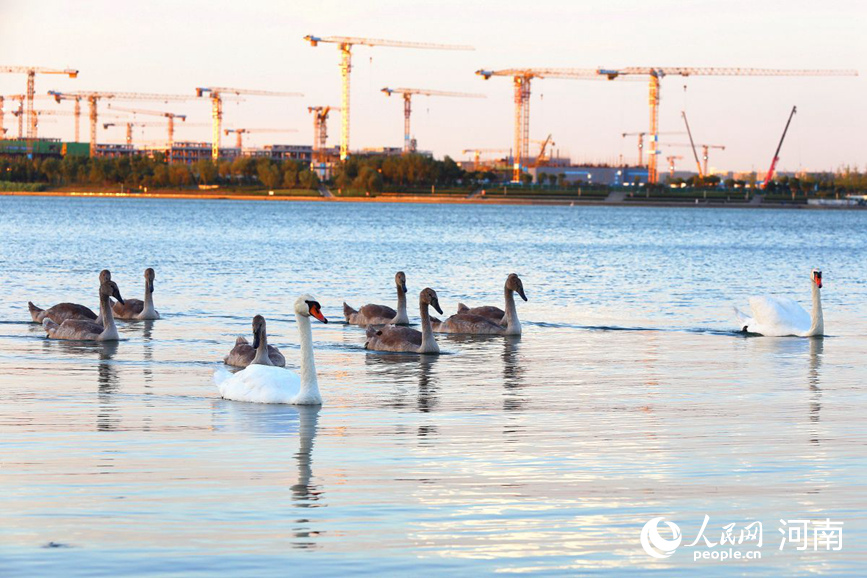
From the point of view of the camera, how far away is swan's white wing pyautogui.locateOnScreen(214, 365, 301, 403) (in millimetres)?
14789

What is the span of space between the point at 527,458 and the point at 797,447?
257cm

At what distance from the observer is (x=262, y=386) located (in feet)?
48.9

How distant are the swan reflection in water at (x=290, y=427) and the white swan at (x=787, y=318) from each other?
12.1m

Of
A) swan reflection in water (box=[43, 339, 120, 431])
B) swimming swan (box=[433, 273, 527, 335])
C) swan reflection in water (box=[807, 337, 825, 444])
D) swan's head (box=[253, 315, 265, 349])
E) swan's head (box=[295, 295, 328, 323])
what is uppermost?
swan's head (box=[295, 295, 328, 323])

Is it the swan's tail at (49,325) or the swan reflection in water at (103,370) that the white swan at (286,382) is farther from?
the swan's tail at (49,325)

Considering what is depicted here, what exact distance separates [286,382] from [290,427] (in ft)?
5.31

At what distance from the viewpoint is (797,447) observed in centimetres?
1245

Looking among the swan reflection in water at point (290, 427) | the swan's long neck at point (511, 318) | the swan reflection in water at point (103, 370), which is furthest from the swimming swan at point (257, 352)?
the swan's long neck at point (511, 318)

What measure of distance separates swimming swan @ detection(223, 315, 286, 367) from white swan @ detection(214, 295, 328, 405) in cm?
125

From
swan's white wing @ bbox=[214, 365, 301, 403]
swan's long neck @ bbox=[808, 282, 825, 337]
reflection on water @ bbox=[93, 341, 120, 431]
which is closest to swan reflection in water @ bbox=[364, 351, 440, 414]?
swan's white wing @ bbox=[214, 365, 301, 403]

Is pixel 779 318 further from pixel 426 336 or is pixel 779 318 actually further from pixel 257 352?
pixel 257 352

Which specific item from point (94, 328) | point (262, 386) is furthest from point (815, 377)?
point (94, 328)

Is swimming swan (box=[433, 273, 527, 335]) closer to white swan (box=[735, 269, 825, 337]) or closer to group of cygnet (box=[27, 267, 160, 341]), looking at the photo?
white swan (box=[735, 269, 825, 337])

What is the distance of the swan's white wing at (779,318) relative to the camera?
24281 millimetres
